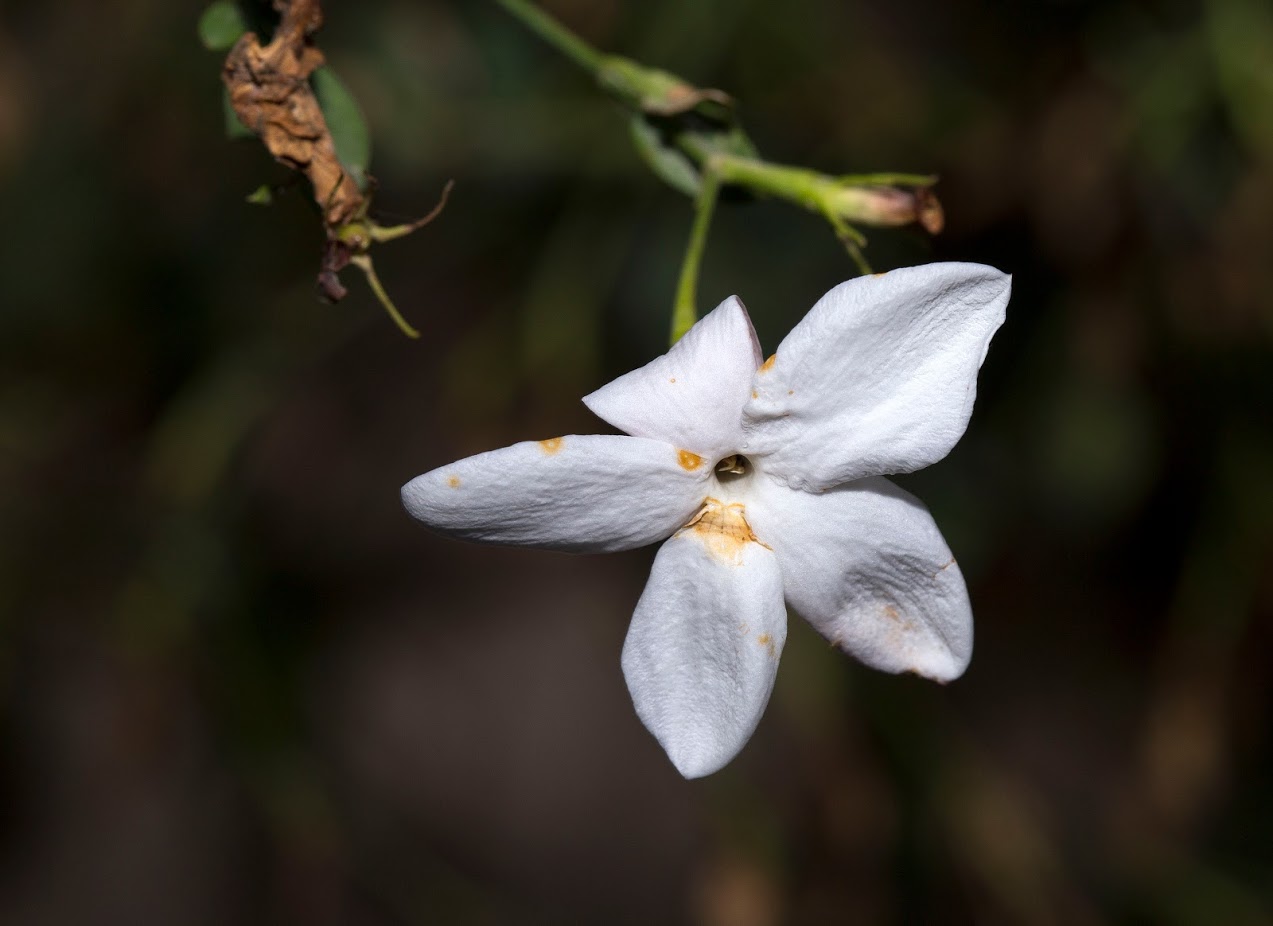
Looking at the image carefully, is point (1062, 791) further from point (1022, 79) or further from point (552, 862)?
point (1022, 79)

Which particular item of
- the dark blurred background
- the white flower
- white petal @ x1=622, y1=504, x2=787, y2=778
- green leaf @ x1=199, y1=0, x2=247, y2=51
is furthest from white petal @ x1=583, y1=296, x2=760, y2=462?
the dark blurred background

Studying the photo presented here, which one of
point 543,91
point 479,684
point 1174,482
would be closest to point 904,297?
point 543,91

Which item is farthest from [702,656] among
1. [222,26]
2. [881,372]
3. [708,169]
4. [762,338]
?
[762,338]

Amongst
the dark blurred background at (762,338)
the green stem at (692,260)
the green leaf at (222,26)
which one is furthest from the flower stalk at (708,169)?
the dark blurred background at (762,338)

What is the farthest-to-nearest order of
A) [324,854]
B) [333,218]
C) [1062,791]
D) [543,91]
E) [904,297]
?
[1062,791] → [324,854] → [543,91] → [333,218] → [904,297]

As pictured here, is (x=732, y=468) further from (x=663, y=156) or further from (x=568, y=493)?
(x=663, y=156)

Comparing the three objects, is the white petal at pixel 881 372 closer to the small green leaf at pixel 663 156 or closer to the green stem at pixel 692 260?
the green stem at pixel 692 260

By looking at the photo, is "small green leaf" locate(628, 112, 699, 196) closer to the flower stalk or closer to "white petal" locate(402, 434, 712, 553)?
the flower stalk
